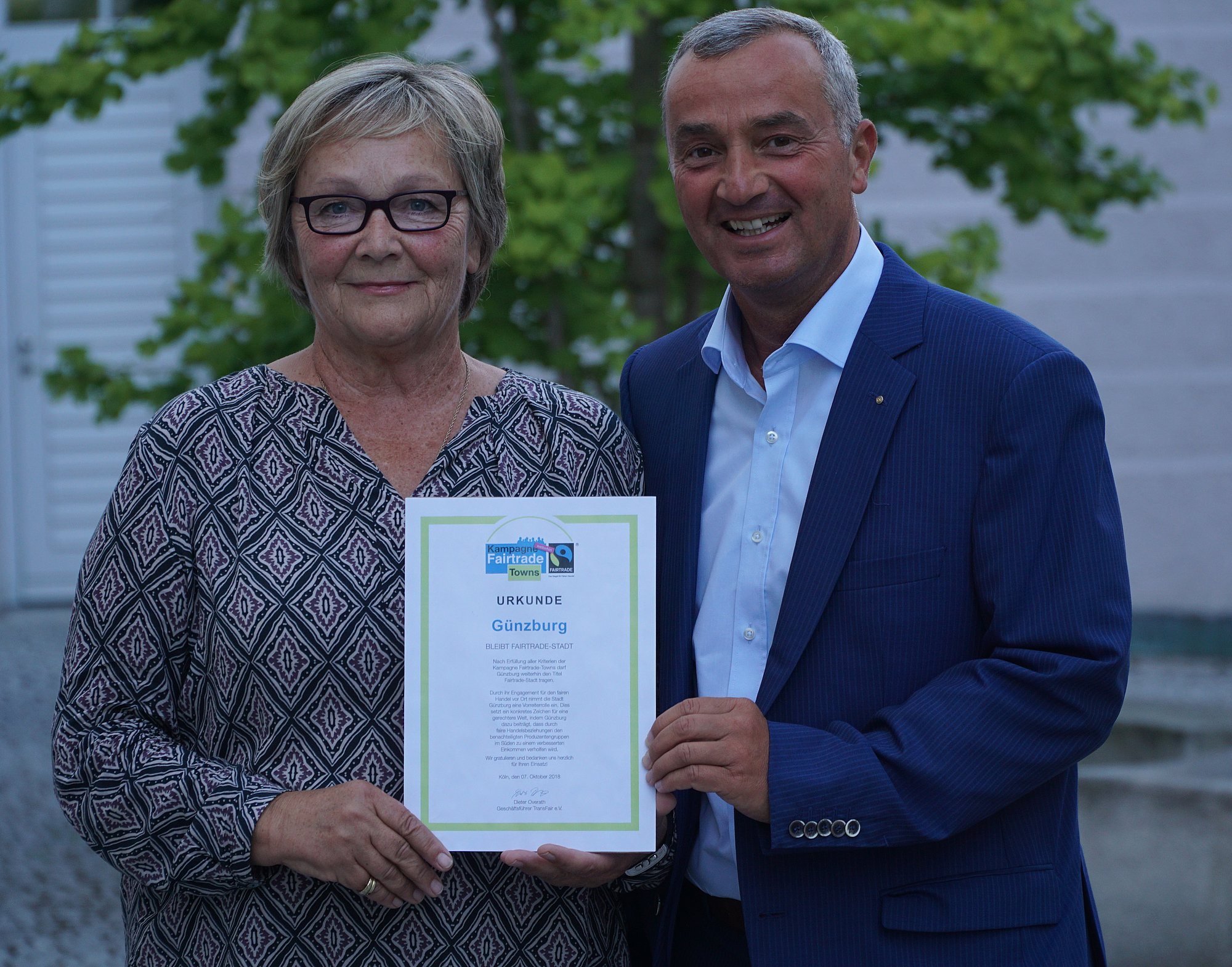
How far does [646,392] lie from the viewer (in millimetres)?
2492

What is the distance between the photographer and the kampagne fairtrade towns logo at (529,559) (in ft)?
6.34

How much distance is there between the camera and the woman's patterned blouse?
193 cm

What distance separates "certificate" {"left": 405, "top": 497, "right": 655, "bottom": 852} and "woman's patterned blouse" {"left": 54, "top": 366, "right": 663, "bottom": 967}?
11 cm

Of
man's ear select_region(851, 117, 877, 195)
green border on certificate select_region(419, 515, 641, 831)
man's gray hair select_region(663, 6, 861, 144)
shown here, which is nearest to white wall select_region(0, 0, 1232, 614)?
Result: man's ear select_region(851, 117, 877, 195)

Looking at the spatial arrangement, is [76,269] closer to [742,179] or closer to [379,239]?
[379,239]

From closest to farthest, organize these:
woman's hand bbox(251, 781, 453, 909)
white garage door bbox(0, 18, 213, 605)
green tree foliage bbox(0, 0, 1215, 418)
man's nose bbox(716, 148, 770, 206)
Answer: woman's hand bbox(251, 781, 453, 909) < man's nose bbox(716, 148, 770, 206) < green tree foliage bbox(0, 0, 1215, 418) < white garage door bbox(0, 18, 213, 605)

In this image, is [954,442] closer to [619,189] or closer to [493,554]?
[493,554]

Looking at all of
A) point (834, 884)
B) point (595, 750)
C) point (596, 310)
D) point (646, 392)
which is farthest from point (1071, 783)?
point (596, 310)

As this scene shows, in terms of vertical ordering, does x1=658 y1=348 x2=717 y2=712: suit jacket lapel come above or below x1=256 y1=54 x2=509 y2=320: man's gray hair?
below

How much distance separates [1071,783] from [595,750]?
85 centimetres

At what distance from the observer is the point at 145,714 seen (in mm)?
2002

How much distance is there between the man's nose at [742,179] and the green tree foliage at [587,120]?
184 centimetres

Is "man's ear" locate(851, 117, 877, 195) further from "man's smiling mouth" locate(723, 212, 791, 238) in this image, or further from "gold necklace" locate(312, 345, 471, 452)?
"gold necklace" locate(312, 345, 471, 452)

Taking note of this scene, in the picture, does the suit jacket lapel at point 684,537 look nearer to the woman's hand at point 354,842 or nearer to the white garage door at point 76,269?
the woman's hand at point 354,842
